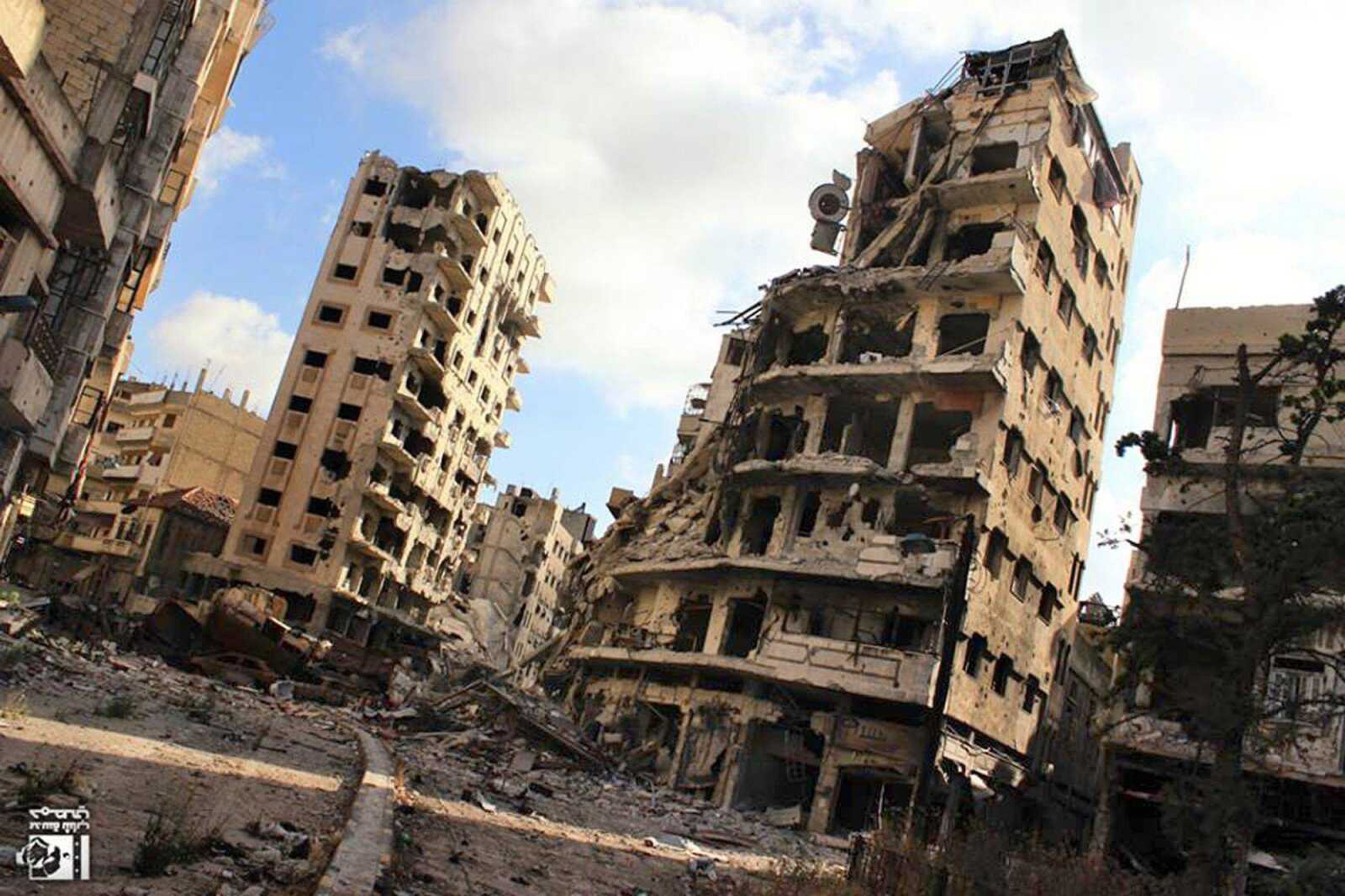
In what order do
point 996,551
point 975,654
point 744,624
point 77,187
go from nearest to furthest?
1. point 77,187
2. point 975,654
3. point 996,551
4. point 744,624

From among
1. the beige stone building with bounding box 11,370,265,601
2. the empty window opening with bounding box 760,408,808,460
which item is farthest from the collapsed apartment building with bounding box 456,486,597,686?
the empty window opening with bounding box 760,408,808,460

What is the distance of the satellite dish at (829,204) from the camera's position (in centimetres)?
4100

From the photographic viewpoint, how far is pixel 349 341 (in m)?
51.5

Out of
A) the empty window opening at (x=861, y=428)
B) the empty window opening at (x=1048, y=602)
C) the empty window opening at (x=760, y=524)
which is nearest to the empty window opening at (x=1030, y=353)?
the empty window opening at (x=861, y=428)

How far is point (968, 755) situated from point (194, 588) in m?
36.2

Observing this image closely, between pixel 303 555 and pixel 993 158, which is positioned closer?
pixel 993 158

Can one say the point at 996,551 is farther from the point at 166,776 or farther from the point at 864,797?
the point at 166,776

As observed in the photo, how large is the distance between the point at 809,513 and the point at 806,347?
7.74 m

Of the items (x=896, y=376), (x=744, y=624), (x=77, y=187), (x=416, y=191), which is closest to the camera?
(x=77, y=187)

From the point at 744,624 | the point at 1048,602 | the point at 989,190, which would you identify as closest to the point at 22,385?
the point at 744,624

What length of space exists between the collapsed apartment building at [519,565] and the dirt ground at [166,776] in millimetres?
55834

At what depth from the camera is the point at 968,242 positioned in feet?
119

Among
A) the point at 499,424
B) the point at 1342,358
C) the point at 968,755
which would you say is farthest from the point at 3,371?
the point at 499,424

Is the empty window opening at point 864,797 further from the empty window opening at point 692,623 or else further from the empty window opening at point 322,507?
the empty window opening at point 322,507
